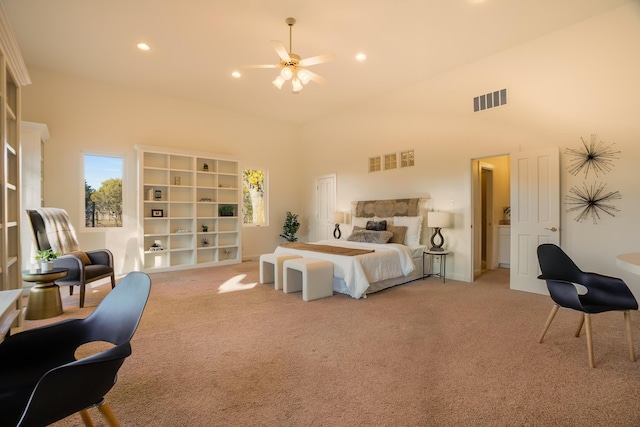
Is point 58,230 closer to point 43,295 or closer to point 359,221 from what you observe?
point 43,295

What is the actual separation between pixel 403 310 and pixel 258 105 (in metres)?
5.53

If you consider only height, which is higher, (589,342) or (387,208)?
(387,208)

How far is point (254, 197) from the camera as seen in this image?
789 cm

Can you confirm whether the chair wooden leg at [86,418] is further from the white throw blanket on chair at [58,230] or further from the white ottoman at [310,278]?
the white throw blanket on chair at [58,230]

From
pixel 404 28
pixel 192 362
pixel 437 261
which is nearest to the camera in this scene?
pixel 192 362

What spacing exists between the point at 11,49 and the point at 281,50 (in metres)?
2.39

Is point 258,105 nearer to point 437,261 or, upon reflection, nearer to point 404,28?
point 404,28

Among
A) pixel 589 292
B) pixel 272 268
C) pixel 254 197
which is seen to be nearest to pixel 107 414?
pixel 589 292

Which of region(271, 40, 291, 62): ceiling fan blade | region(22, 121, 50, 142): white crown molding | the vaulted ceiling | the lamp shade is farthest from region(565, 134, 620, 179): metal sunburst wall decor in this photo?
region(22, 121, 50, 142): white crown molding

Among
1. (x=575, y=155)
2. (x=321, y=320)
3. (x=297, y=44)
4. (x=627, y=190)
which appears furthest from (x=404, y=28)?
(x=321, y=320)

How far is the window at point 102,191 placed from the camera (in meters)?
5.66

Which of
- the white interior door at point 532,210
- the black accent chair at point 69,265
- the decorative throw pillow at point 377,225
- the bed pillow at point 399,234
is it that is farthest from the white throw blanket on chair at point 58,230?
the white interior door at point 532,210

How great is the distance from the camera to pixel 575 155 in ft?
13.4

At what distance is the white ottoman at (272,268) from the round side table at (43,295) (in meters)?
2.52
